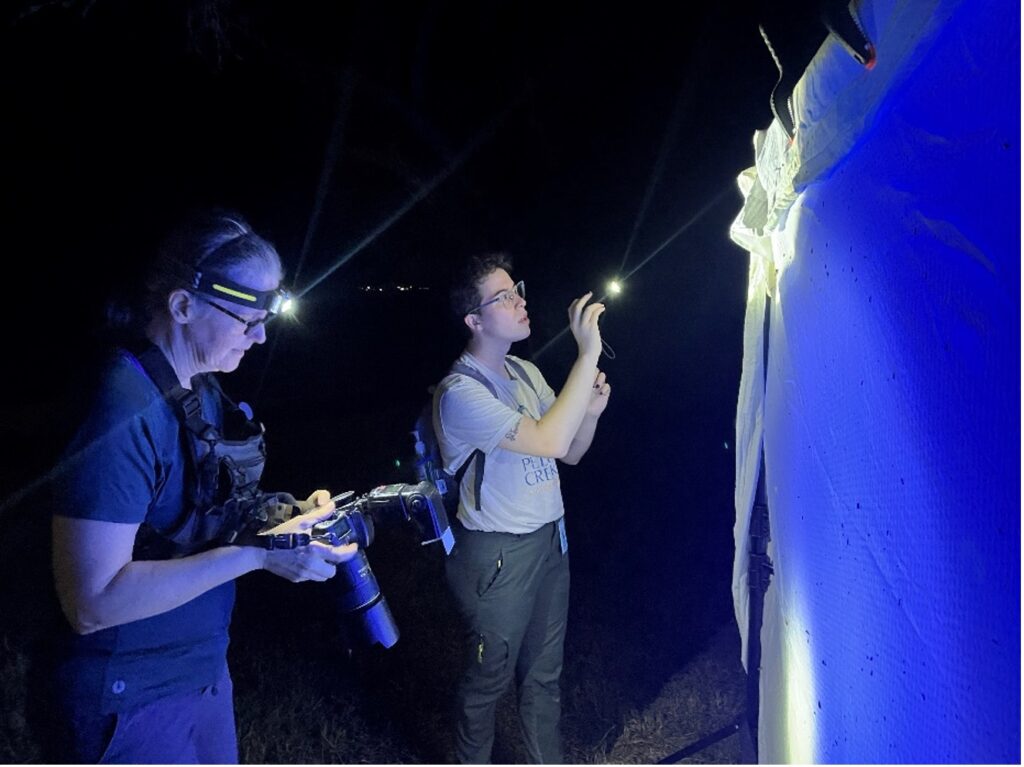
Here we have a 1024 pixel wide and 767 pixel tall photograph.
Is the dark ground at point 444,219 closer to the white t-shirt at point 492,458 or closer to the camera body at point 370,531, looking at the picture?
the white t-shirt at point 492,458

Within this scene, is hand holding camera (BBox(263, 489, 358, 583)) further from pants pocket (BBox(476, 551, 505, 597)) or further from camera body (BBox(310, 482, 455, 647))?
pants pocket (BBox(476, 551, 505, 597))

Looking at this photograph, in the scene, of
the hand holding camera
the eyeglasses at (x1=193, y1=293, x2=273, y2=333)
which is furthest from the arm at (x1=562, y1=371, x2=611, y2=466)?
the eyeglasses at (x1=193, y1=293, x2=273, y2=333)

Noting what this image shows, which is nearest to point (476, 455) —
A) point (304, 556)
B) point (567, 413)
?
point (567, 413)

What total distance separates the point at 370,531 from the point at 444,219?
7.73 metres

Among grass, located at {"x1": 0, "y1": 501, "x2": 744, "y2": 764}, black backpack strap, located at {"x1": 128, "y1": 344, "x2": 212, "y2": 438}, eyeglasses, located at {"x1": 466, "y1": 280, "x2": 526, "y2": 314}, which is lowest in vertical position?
grass, located at {"x1": 0, "y1": 501, "x2": 744, "y2": 764}

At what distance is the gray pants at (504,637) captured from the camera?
2607mm

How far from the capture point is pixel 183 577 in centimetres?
146

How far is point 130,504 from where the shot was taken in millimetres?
1353

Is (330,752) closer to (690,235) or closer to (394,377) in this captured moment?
(690,235)

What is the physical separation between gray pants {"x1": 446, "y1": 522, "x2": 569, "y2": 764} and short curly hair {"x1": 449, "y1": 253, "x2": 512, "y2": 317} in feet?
3.48

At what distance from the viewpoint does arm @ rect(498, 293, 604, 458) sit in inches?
98.6

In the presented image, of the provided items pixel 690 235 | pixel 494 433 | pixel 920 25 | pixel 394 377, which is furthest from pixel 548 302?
pixel 920 25

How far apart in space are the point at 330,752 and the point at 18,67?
7.58m

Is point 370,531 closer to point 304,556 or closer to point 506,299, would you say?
point 304,556
